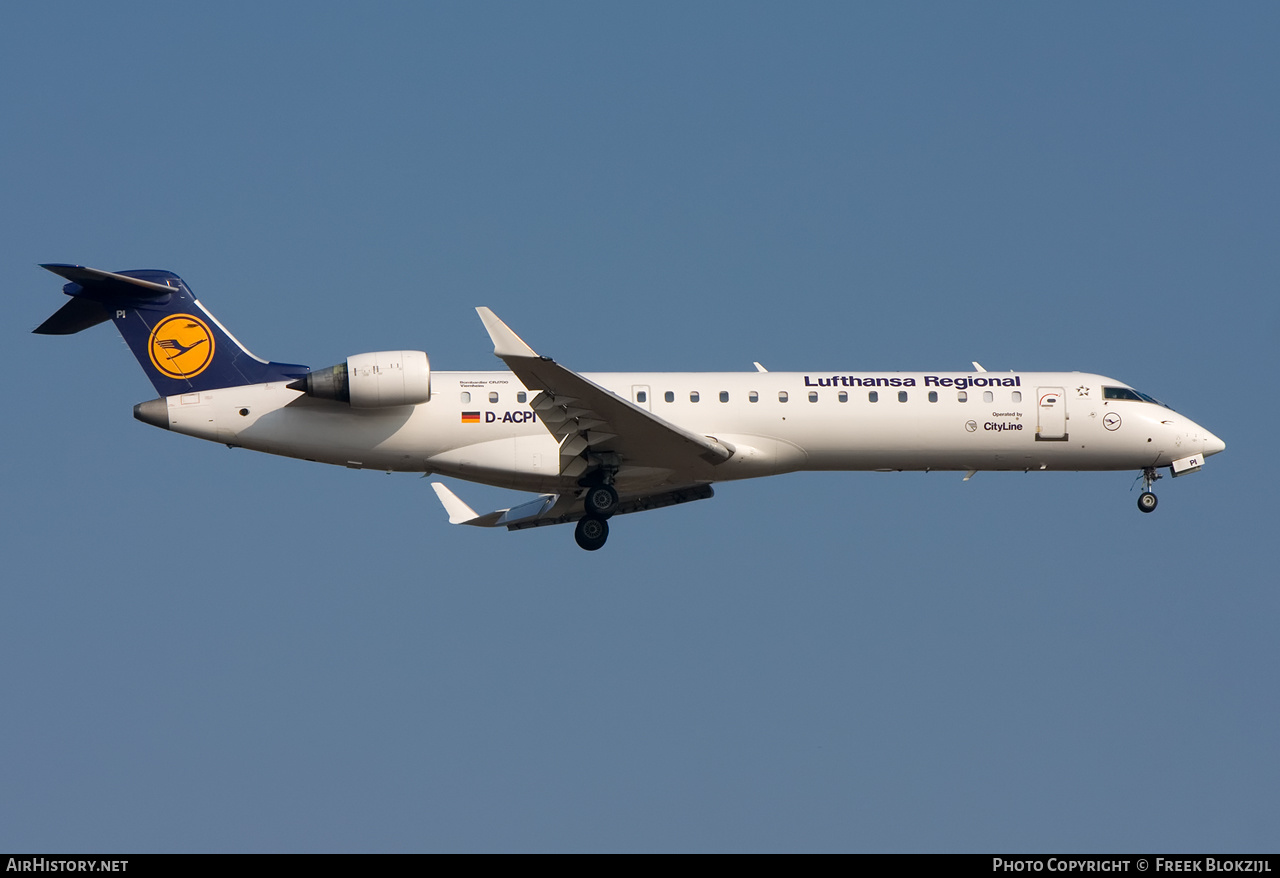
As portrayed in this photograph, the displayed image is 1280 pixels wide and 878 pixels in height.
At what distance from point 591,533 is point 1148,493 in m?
10.7

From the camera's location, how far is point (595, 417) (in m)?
25.5

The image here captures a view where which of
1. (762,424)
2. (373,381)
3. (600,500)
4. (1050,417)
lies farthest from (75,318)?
(1050,417)

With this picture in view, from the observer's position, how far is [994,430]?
27.8 m

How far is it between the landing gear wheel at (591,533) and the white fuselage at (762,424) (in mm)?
808

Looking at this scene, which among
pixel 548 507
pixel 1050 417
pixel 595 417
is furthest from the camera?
pixel 548 507

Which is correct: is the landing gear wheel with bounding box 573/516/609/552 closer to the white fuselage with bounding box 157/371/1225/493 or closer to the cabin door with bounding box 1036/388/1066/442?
the white fuselage with bounding box 157/371/1225/493

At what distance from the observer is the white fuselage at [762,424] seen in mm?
26266

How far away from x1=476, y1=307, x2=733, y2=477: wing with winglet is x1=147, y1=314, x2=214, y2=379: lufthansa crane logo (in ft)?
20.0

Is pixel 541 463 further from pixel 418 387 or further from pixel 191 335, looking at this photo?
pixel 191 335

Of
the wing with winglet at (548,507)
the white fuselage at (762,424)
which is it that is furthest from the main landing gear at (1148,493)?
the wing with winglet at (548,507)

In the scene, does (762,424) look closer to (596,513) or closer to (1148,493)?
(596,513)

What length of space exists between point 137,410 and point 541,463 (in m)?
7.01

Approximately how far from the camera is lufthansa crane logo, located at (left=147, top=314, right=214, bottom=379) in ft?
87.0

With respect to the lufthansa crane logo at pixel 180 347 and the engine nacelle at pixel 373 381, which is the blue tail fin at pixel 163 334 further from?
the engine nacelle at pixel 373 381
